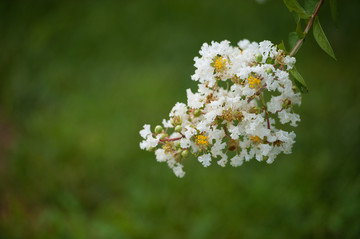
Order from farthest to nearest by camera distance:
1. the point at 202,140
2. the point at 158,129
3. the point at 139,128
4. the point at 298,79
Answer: the point at 139,128, the point at 158,129, the point at 202,140, the point at 298,79

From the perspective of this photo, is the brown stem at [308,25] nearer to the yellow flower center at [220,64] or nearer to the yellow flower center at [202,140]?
the yellow flower center at [220,64]

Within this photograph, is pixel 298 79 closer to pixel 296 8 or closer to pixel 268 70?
pixel 268 70

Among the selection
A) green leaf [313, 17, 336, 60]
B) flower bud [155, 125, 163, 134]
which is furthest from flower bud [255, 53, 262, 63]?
flower bud [155, 125, 163, 134]

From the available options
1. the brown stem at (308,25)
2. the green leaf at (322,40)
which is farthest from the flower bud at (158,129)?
the green leaf at (322,40)

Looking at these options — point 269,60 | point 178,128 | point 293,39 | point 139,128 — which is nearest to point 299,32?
point 293,39

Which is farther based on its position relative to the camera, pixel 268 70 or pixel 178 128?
pixel 178 128

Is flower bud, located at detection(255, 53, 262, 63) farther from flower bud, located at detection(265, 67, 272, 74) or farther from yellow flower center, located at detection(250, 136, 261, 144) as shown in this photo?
yellow flower center, located at detection(250, 136, 261, 144)

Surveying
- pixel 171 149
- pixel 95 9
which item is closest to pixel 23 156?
pixel 171 149
